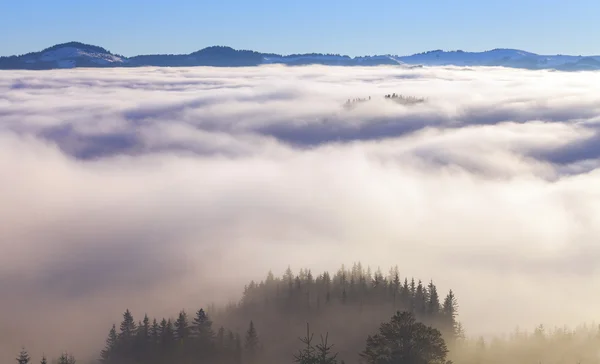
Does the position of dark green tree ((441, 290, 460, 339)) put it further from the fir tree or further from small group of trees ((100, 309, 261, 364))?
the fir tree

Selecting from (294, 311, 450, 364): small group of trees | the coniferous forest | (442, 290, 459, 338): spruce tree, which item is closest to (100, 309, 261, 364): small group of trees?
the coniferous forest

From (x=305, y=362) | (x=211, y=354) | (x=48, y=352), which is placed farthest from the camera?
(x=48, y=352)

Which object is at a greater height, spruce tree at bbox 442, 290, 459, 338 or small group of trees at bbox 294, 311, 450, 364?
small group of trees at bbox 294, 311, 450, 364

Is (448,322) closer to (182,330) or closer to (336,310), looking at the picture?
(336,310)

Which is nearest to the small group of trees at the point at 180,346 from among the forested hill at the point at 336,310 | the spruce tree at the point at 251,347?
the spruce tree at the point at 251,347

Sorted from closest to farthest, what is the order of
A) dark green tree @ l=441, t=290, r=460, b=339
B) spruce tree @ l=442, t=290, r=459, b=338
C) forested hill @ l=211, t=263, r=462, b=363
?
dark green tree @ l=441, t=290, r=460, b=339 < spruce tree @ l=442, t=290, r=459, b=338 < forested hill @ l=211, t=263, r=462, b=363

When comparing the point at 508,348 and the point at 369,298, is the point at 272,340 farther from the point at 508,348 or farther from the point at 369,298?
the point at 508,348

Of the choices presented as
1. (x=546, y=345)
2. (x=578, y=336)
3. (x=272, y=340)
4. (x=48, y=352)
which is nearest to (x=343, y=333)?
(x=272, y=340)

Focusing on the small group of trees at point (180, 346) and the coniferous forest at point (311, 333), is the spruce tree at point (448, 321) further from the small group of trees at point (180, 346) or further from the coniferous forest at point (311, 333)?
the small group of trees at point (180, 346)
